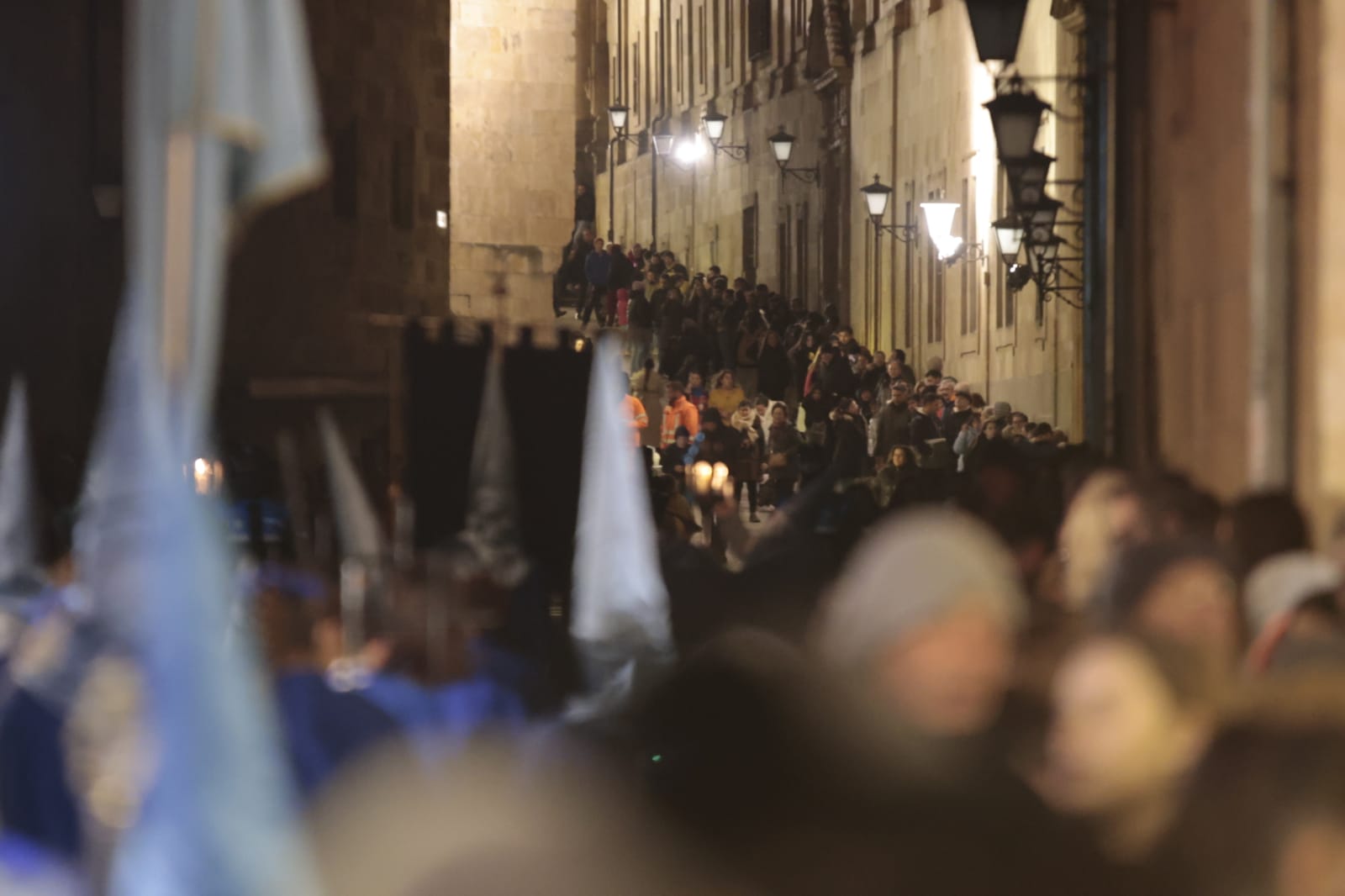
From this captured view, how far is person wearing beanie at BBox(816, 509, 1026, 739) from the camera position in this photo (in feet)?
14.7

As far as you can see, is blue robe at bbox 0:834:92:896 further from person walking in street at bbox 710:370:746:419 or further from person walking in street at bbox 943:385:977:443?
person walking in street at bbox 710:370:746:419

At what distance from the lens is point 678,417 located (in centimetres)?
2478

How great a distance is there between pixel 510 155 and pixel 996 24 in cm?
3515

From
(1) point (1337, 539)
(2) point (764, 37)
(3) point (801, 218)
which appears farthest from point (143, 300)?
(2) point (764, 37)

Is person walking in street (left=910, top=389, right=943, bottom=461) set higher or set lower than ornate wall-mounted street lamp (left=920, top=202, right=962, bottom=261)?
lower

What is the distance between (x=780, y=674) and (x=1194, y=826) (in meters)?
0.89

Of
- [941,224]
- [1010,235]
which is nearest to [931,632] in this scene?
[1010,235]

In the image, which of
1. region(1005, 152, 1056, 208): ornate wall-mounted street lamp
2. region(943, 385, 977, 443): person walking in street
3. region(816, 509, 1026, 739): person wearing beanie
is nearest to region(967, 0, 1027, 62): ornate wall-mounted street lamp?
region(1005, 152, 1056, 208): ornate wall-mounted street lamp

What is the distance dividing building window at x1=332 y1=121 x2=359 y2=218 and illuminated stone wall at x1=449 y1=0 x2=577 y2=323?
1885cm

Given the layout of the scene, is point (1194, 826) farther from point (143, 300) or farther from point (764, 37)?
point (764, 37)

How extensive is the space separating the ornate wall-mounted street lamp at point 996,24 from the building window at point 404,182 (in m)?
16.9

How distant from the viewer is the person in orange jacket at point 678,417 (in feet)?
80.7

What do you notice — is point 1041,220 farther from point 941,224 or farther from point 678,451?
point 941,224

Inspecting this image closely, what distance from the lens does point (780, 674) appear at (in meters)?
4.80
